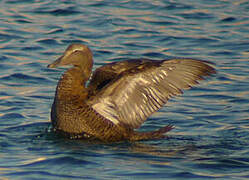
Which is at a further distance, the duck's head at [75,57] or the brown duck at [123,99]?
the duck's head at [75,57]

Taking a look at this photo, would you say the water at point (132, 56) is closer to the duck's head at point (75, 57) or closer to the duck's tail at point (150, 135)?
the duck's tail at point (150, 135)

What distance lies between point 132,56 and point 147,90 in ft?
12.7

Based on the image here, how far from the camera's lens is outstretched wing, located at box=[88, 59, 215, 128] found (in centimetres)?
666

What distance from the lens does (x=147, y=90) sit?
672cm

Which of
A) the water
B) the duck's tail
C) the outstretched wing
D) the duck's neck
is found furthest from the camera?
the duck's tail

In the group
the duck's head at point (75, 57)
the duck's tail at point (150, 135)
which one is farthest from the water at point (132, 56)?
the duck's head at point (75, 57)

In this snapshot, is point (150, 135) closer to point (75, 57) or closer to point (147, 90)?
point (147, 90)

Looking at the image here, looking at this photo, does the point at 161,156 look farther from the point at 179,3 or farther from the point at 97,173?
the point at 179,3

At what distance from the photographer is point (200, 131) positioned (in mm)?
7414

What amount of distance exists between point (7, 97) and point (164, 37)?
13.5 feet

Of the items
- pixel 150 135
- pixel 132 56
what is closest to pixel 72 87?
pixel 150 135

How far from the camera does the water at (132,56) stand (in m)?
6.00

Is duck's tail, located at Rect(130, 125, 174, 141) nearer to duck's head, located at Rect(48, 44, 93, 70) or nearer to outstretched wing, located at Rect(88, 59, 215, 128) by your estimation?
outstretched wing, located at Rect(88, 59, 215, 128)

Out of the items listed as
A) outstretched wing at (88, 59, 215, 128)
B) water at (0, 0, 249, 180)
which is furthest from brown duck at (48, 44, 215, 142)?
water at (0, 0, 249, 180)
